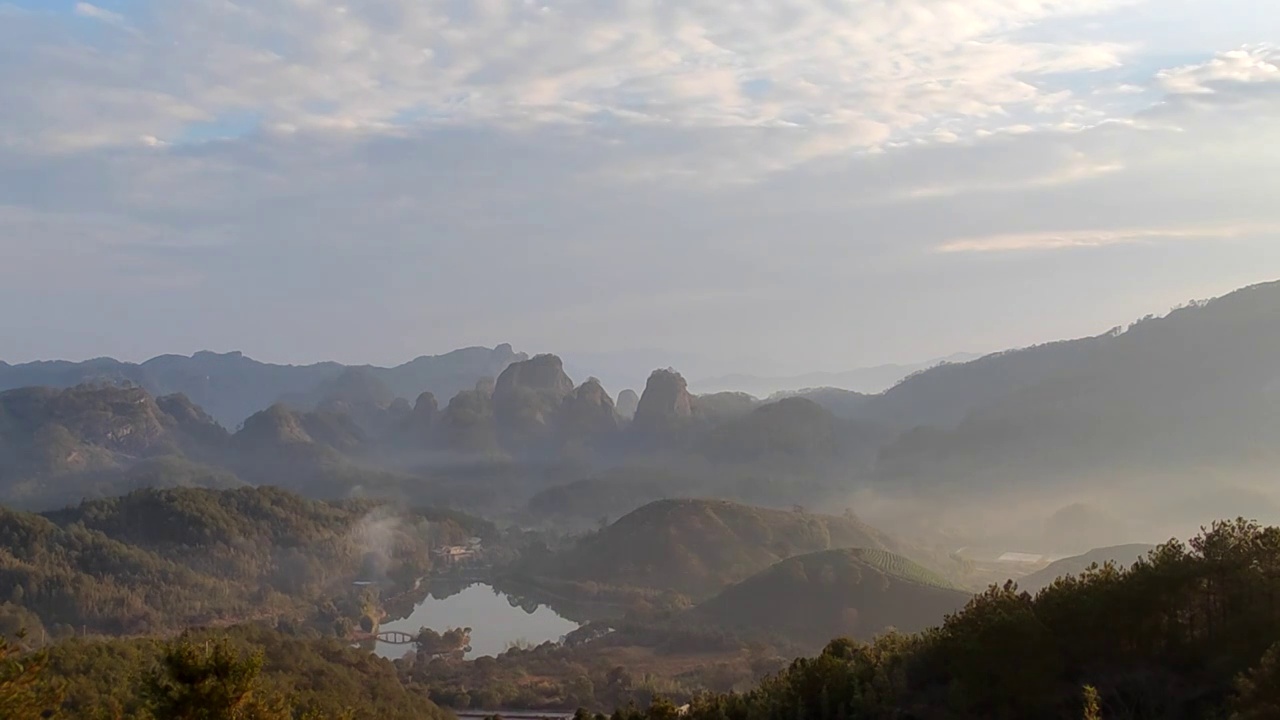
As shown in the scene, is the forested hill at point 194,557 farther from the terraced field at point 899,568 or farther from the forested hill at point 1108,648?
the forested hill at point 1108,648

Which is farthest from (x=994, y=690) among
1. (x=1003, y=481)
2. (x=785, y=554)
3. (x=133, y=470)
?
(x=133, y=470)

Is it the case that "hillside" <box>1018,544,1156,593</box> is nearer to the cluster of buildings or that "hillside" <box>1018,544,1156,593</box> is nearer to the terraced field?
the terraced field

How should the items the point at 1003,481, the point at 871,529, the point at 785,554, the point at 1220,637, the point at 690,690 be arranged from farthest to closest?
the point at 1003,481, the point at 871,529, the point at 785,554, the point at 690,690, the point at 1220,637

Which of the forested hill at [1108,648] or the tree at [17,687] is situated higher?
the tree at [17,687]

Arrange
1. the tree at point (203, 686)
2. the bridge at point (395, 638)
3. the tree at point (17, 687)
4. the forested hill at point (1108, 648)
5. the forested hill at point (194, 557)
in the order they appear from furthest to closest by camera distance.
Answer: the bridge at point (395, 638)
the forested hill at point (194, 557)
the forested hill at point (1108, 648)
the tree at point (203, 686)
the tree at point (17, 687)

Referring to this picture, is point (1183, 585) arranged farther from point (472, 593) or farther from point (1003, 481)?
point (1003, 481)

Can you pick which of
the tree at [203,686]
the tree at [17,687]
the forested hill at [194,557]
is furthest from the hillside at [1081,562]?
the tree at [17,687]
